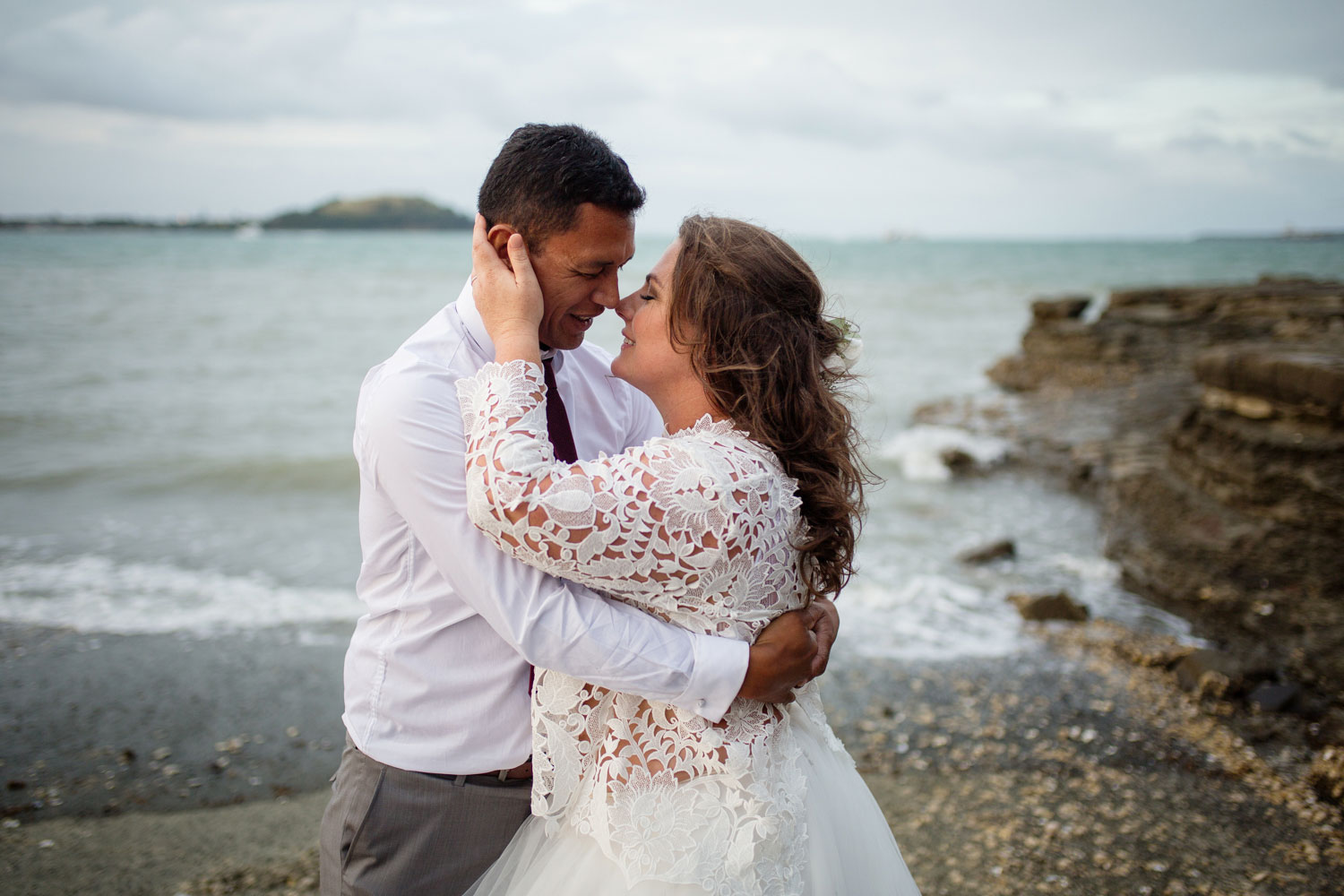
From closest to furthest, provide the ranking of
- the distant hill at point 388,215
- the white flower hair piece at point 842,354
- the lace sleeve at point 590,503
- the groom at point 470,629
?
the lace sleeve at point 590,503 → the groom at point 470,629 → the white flower hair piece at point 842,354 → the distant hill at point 388,215

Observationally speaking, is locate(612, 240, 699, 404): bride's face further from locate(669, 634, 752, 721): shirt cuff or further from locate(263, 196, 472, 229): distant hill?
locate(263, 196, 472, 229): distant hill

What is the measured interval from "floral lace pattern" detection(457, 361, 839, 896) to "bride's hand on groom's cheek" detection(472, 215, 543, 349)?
0.12 metres

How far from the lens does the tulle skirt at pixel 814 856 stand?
1.91m

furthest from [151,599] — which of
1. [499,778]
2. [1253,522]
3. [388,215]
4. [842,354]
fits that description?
[388,215]

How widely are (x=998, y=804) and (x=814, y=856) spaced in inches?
102

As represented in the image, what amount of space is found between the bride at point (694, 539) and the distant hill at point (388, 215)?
3061 inches

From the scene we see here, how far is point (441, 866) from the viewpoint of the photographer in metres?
2.13

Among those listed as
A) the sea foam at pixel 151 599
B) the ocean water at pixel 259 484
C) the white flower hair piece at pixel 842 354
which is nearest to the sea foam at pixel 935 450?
the ocean water at pixel 259 484

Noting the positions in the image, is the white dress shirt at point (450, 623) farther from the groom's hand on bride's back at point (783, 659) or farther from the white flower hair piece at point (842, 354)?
the white flower hair piece at point (842, 354)

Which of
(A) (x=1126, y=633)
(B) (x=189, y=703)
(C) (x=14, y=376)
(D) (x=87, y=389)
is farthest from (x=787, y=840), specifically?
(C) (x=14, y=376)

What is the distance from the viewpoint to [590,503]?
1717 mm

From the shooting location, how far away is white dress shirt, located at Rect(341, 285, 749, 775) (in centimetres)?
181

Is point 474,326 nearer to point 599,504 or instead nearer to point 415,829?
point 599,504

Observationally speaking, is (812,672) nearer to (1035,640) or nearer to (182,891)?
(182,891)
